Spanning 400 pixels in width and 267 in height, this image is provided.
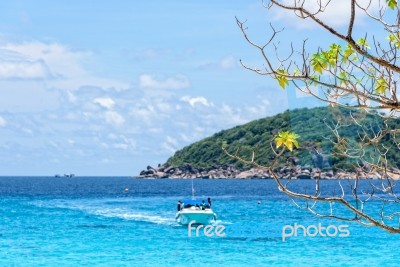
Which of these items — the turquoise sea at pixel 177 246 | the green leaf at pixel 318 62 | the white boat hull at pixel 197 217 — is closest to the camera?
the green leaf at pixel 318 62

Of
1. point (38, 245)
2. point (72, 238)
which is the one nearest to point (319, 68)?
point (38, 245)

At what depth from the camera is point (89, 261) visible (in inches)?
1037

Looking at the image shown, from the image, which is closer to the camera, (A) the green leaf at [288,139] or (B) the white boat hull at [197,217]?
(A) the green leaf at [288,139]

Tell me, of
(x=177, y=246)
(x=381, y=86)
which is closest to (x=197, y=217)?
(x=177, y=246)

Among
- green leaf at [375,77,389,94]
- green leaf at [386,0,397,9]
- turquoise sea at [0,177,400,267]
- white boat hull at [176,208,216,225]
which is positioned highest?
green leaf at [386,0,397,9]

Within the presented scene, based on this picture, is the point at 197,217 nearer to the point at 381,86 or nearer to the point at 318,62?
the point at 381,86

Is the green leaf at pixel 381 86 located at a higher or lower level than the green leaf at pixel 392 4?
lower

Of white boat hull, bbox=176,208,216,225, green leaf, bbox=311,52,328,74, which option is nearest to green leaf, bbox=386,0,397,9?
green leaf, bbox=311,52,328,74

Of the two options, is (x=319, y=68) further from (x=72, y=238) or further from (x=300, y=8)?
(x=72, y=238)

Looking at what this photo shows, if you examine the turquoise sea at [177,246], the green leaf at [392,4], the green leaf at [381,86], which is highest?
the green leaf at [392,4]

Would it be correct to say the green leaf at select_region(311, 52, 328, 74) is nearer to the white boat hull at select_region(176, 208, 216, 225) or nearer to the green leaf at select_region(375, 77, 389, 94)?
the green leaf at select_region(375, 77, 389, 94)

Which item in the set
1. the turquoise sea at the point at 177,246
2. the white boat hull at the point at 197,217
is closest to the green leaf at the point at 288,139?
the turquoise sea at the point at 177,246

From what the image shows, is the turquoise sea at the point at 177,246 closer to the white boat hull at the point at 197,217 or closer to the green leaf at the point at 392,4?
the white boat hull at the point at 197,217

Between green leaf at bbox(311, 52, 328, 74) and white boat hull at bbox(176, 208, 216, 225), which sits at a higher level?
green leaf at bbox(311, 52, 328, 74)
